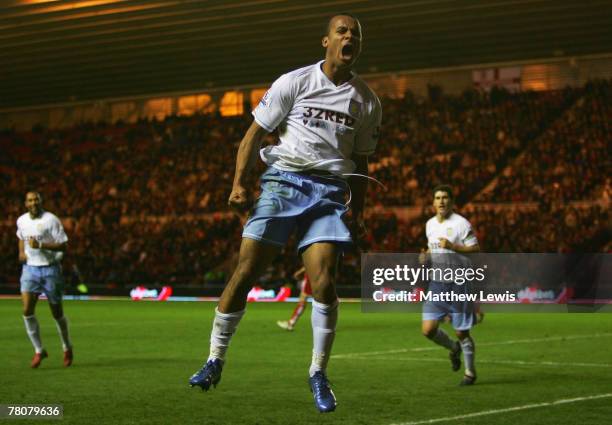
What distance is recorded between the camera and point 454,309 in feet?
39.9

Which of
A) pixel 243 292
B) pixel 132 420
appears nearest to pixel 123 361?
pixel 132 420

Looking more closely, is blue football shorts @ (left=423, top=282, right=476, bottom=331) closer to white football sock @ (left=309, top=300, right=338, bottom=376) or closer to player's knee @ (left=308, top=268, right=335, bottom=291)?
white football sock @ (left=309, top=300, right=338, bottom=376)

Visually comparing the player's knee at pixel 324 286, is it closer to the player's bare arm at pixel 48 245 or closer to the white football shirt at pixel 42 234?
the player's bare arm at pixel 48 245

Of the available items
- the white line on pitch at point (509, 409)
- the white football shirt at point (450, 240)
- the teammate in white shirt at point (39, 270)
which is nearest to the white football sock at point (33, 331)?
the teammate in white shirt at point (39, 270)

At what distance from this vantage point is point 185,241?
1390 inches

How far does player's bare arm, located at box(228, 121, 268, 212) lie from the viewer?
261 inches

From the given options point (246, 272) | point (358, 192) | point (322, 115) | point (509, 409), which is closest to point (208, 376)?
point (246, 272)

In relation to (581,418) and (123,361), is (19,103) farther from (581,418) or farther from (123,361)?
(581,418)

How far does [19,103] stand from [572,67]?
81.2 ft

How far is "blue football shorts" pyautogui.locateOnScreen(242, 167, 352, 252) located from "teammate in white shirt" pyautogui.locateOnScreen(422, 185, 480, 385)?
16.9 ft

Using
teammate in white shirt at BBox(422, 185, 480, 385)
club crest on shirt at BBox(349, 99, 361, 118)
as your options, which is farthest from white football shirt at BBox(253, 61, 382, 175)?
teammate in white shirt at BBox(422, 185, 480, 385)

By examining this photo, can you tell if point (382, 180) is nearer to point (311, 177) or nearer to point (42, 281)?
point (42, 281)

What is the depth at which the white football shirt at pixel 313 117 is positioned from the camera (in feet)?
22.6

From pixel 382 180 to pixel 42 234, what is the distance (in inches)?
849
